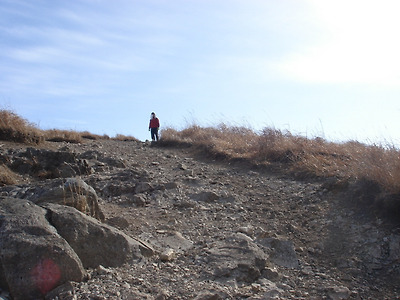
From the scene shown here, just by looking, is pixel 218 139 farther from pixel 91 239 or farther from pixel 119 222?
pixel 91 239

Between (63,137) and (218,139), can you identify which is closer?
(218,139)

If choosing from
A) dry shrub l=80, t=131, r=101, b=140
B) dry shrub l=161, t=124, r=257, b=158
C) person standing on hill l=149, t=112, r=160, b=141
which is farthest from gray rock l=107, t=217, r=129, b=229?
dry shrub l=80, t=131, r=101, b=140

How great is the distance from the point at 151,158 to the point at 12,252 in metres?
6.92

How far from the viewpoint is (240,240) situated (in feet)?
16.4

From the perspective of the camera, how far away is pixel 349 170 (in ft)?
22.8

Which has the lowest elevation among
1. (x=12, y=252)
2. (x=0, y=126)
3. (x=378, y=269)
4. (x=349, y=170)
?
(x=378, y=269)

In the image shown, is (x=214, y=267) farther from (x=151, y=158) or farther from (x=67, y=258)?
(x=151, y=158)

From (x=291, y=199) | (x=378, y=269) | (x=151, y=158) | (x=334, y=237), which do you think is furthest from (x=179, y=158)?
(x=378, y=269)

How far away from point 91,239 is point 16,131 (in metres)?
7.54

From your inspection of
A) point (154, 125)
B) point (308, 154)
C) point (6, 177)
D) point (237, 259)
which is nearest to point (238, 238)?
point (237, 259)

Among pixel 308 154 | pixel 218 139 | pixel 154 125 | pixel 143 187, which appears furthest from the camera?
pixel 154 125

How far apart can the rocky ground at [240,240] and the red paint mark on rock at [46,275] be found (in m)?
0.09

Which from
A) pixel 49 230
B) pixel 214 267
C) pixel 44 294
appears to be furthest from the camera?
pixel 214 267

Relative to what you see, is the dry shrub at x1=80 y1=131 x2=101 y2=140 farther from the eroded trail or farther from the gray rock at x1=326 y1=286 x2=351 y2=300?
the gray rock at x1=326 y1=286 x2=351 y2=300
